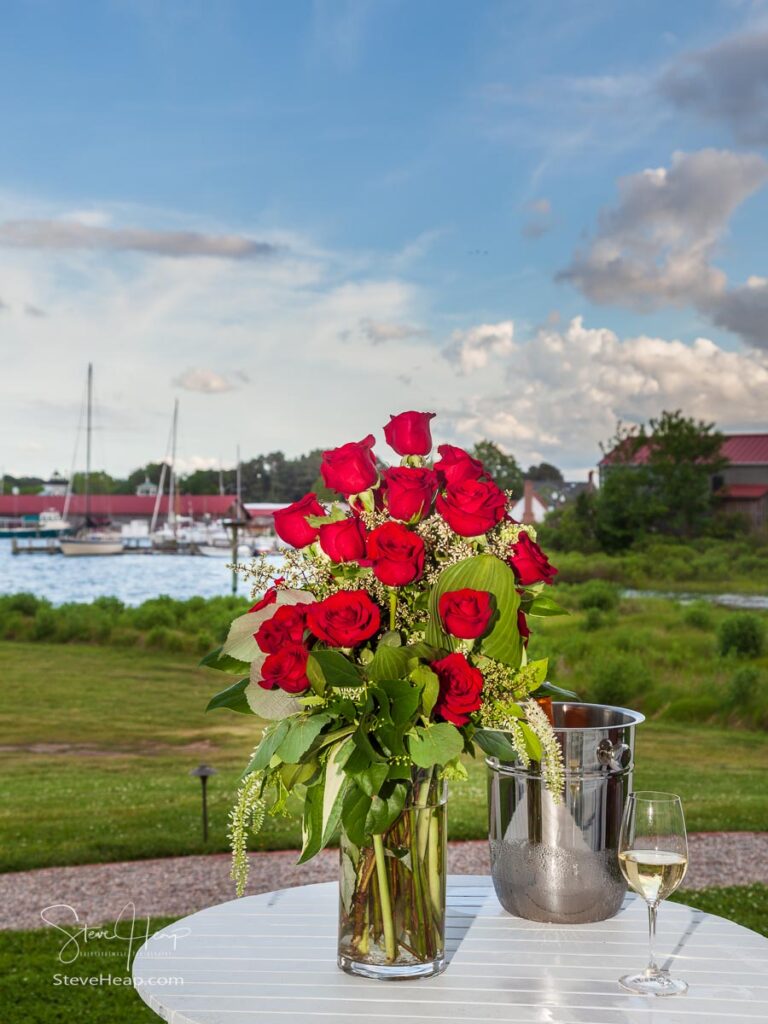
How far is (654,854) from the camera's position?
150cm

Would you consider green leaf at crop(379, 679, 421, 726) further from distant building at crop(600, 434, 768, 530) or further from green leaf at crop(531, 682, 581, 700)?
distant building at crop(600, 434, 768, 530)

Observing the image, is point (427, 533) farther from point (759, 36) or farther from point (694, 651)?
point (759, 36)

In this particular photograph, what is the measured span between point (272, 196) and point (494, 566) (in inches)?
496

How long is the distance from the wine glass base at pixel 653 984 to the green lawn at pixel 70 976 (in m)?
2.31

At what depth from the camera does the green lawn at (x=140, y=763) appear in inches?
220

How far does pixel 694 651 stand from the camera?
10891 millimetres

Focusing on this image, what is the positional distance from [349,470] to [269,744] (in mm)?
390

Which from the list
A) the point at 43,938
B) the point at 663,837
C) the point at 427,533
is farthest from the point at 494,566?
the point at 43,938

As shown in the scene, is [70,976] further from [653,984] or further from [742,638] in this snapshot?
[742,638]

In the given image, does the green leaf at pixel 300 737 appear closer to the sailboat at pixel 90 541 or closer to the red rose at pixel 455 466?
the red rose at pixel 455 466

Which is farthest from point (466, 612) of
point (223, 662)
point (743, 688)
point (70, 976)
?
point (743, 688)

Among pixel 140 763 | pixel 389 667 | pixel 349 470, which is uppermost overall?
pixel 349 470

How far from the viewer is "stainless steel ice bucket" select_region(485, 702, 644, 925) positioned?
164cm

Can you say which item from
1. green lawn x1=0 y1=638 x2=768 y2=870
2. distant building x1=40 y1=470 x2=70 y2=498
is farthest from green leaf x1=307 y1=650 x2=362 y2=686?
distant building x1=40 y1=470 x2=70 y2=498
